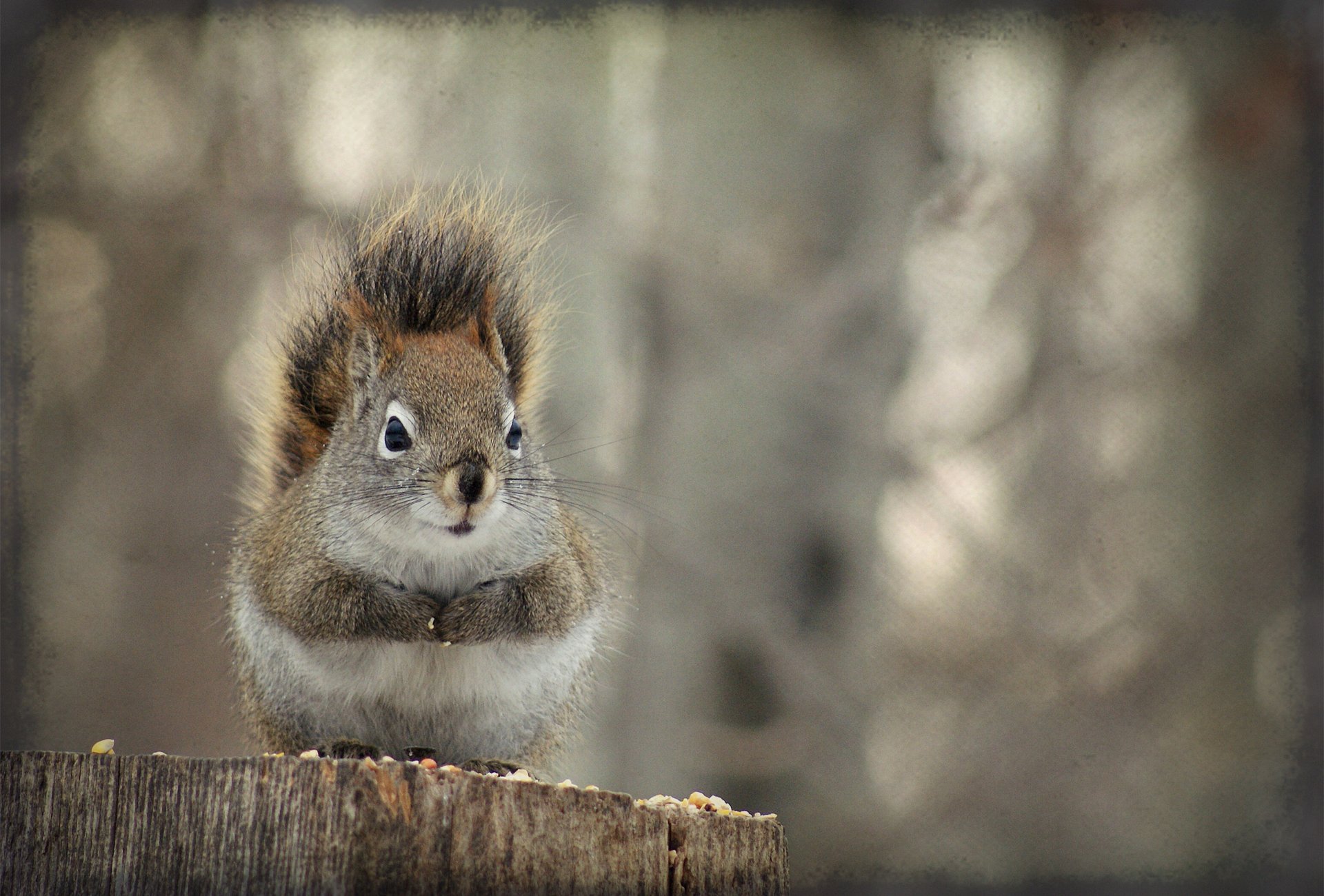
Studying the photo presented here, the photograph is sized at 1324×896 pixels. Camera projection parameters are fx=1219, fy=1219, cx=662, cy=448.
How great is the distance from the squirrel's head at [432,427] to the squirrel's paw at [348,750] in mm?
350

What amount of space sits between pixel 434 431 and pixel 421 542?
185 mm

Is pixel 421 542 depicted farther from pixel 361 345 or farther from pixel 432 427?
pixel 361 345

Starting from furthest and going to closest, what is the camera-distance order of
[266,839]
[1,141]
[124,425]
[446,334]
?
1. [124,425]
2. [1,141]
3. [446,334]
4. [266,839]

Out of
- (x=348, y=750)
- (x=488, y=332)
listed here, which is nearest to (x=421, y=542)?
(x=348, y=750)

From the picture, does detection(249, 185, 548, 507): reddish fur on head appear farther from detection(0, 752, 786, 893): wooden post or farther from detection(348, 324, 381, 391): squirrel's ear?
detection(0, 752, 786, 893): wooden post

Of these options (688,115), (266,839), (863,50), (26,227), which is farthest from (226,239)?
(266,839)

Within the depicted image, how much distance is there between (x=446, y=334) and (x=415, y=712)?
68cm

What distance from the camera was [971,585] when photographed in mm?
4102

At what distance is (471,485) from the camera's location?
6.26 feet

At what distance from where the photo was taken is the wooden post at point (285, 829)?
4.41 feet

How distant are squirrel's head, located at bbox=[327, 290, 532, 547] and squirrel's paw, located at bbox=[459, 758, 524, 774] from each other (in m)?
0.37

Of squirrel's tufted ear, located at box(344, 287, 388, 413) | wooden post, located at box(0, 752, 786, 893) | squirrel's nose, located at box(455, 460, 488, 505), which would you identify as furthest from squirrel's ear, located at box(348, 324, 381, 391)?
wooden post, located at box(0, 752, 786, 893)

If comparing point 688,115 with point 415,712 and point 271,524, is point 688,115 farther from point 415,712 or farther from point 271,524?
point 415,712

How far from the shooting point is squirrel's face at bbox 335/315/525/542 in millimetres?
1954
